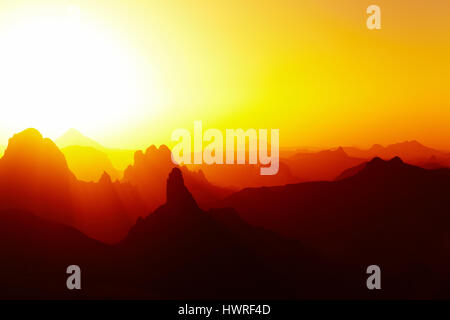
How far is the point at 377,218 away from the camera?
3.75 metres

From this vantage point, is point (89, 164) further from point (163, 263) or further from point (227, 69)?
point (227, 69)

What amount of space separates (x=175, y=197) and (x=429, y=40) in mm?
A: 2592

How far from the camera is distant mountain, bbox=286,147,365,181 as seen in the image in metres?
3.70

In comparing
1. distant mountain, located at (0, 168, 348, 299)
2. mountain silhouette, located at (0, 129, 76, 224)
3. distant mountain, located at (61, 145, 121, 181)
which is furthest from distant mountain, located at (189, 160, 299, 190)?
mountain silhouette, located at (0, 129, 76, 224)

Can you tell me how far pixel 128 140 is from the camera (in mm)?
3725

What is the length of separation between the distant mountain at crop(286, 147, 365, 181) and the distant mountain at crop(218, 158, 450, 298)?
0.11 meters

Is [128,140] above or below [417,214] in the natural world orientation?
above

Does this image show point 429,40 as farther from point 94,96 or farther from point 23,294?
point 23,294

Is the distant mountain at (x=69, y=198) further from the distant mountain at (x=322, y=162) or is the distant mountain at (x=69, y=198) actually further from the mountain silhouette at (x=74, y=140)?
the distant mountain at (x=322, y=162)

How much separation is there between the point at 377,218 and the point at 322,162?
702 mm

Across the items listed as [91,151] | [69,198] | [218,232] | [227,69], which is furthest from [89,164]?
[227,69]

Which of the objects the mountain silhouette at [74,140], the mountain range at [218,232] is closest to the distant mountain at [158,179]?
the mountain range at [218,232]
